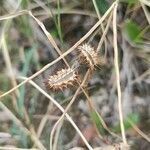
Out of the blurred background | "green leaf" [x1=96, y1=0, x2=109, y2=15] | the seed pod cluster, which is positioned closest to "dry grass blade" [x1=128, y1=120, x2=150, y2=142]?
the blurred background

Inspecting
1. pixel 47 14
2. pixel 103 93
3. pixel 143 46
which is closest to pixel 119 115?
pixel 103 93

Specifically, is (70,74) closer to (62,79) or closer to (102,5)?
(62,79)

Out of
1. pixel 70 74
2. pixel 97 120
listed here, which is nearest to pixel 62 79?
pixel 70 74

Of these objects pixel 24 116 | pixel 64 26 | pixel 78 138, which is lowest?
pixel 78 138

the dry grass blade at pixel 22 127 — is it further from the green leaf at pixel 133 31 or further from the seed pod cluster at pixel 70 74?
the green leaf at pixel 133 31

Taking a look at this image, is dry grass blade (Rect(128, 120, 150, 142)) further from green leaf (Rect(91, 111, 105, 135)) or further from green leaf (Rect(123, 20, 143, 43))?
green leaf (Rect(123, 20, 143, 43))

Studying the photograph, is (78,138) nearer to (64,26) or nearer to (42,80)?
(42,80)
